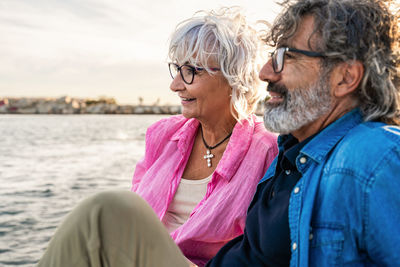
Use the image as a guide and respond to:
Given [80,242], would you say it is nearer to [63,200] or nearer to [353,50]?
[353,50]

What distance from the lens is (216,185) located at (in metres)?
2.23

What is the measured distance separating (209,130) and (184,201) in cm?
41

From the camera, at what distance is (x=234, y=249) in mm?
1796

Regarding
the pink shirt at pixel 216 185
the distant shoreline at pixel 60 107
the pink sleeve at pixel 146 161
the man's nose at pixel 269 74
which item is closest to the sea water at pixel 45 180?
the pink shirt at pixel 216 185

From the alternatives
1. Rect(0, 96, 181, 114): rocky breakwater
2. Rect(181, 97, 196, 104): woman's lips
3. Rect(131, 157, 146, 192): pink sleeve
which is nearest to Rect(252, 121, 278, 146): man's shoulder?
Rect(181, 97, 196, 104): woman's lips

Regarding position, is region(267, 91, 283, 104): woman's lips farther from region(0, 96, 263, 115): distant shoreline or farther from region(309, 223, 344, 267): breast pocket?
region(0, 96, 263, 115): distant shoreline

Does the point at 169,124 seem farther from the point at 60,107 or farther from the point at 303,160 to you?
the point at 60,107

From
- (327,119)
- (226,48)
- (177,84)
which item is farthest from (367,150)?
(177,84)

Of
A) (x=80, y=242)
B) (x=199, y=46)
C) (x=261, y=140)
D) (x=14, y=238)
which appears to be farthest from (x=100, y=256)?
(x=14, y=238)

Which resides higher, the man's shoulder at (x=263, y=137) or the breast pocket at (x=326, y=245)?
the man's shoulder at (x=263, y=137)

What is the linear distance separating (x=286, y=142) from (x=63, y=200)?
208 inches

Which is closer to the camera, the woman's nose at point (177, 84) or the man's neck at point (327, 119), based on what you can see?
the man's neck at point (327, 119)

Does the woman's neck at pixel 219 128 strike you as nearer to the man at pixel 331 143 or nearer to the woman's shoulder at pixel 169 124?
the woman's shoulder at pixel 169 124

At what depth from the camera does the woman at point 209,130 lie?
219 cm
